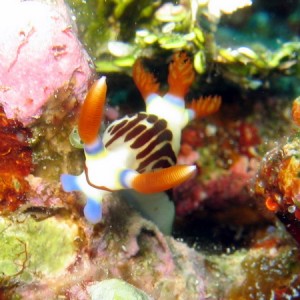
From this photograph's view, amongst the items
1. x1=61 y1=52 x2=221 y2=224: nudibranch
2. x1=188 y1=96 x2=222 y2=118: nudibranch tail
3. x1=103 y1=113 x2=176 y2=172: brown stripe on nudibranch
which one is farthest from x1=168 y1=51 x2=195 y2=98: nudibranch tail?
x1=103 y1=113 x2=176 y2=172: brown stripe on nudibranch

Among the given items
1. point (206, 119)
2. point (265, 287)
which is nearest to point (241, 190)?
point (206, 119)

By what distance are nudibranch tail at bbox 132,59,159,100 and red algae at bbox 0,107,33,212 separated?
115cm

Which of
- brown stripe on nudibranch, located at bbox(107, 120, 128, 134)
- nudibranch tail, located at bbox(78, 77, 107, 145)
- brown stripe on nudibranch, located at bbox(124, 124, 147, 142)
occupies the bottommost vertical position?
brown stripe on nudibranch, located at bbox(124, 124, 147, 142)

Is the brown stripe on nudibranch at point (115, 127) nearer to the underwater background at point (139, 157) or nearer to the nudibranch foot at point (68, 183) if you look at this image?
the underwater background at point (139, 157)

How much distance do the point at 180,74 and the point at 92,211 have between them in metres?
1.34

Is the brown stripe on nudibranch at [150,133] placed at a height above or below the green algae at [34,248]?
above

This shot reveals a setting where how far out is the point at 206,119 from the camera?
431 centimetres

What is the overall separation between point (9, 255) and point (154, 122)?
140cm

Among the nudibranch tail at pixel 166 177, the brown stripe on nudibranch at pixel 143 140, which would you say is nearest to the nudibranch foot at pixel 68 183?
the brown stripe on nudibranch at pixel 143 140

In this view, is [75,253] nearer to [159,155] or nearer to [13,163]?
[13,163]

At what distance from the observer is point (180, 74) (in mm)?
3027

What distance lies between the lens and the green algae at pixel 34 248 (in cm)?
213

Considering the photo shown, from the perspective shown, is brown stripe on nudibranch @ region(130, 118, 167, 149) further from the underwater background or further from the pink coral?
the pink coral

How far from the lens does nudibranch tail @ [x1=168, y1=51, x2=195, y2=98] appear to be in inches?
117
